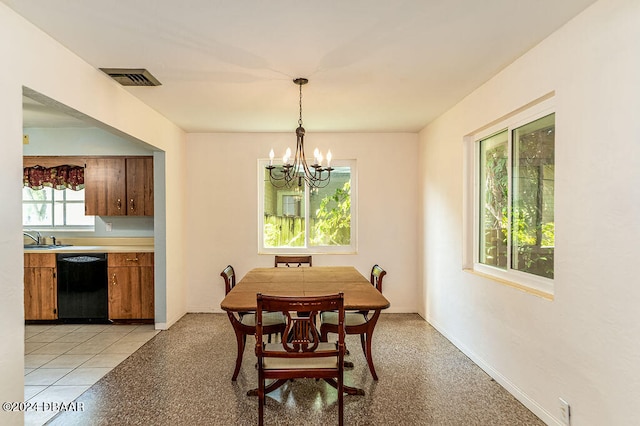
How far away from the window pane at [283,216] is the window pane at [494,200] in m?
2.51

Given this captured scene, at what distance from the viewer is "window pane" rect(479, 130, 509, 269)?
125 inches

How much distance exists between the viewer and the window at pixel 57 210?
5320 millimetres

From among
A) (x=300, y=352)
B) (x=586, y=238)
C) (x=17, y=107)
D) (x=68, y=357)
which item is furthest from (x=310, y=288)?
(x=68, y=357)

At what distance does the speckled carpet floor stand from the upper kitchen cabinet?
195cm

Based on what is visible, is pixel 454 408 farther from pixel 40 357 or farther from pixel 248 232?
pixel 40 357

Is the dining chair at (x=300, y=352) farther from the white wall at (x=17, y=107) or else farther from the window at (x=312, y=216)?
the window at (x=312, y=216)

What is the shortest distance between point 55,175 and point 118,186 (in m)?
0.91

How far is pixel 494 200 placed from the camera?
10.9 feet

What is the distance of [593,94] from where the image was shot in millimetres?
2018

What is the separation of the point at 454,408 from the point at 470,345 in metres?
1.02

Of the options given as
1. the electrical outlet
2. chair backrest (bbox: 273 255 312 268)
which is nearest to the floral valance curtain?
chair backrest (bbox: 273 255 312 268)

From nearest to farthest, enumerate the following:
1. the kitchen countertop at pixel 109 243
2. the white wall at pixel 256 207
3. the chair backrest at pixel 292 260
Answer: the chair backrest at pixel 292 260, the kitchen countertop at pixel 109 243, the white wall at pixel 256 207

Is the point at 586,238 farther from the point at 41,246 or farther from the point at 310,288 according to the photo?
the point at 41,246

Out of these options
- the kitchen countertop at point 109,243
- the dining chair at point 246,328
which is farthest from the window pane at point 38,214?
the dining chair at point 246,328
